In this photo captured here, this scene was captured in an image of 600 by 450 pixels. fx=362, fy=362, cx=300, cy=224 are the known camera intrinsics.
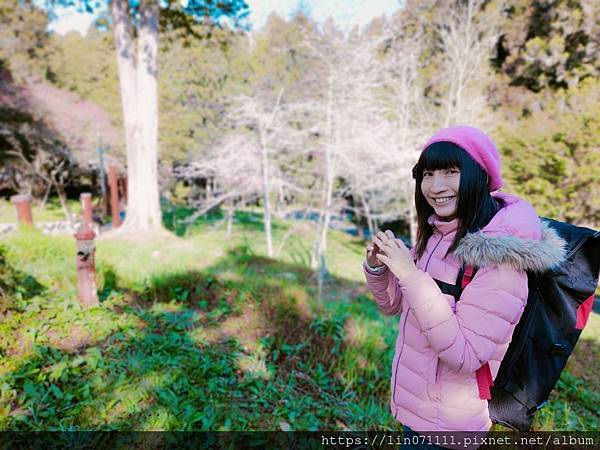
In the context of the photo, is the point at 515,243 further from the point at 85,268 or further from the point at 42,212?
the point at 42,212

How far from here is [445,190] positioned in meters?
1.19

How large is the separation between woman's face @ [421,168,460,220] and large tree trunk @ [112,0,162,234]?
7492 millimetres

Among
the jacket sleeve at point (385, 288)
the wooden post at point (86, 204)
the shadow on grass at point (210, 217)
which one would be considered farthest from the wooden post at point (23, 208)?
the shadow on grass at point (210, 217)

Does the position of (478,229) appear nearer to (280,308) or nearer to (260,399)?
(260,399)

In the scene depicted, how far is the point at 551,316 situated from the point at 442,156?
0.60m

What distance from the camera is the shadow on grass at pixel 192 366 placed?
190 cm

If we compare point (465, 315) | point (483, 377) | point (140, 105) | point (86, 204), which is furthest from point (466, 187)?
point (86, 204)

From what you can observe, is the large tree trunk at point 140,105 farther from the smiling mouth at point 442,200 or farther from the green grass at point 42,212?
the smiling mouth at point 442,200

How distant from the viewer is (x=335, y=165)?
8516mm

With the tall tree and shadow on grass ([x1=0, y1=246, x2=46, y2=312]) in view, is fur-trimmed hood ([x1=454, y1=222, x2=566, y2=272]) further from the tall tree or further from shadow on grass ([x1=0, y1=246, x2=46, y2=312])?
the tall tree

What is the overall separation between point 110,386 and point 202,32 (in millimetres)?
9286

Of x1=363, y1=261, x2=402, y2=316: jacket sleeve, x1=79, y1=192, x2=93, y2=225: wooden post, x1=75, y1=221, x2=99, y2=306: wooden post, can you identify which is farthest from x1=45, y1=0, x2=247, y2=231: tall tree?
x1=363, y1=261, x2=402, y2=316: jacket sleeve

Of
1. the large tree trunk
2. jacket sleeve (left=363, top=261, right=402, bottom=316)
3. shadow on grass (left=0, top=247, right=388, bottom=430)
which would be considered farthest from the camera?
the large tree trunk

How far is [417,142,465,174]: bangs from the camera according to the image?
117cm
